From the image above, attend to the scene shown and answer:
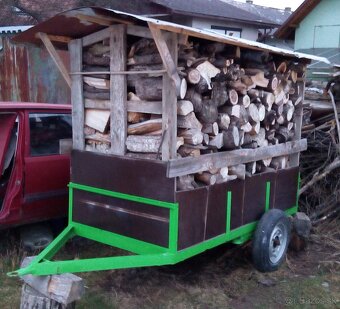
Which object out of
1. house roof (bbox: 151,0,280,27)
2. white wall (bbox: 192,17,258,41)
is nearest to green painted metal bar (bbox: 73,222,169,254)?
house roof (bbox: 151,0,280,27)

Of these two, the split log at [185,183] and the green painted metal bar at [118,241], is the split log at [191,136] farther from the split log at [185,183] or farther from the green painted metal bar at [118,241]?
the green painted metal bar at [118,241]

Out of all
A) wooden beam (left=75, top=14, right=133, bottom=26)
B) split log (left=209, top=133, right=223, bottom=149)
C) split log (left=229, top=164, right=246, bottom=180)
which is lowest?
split log (left=229, top=164, right=246, bottom=180)

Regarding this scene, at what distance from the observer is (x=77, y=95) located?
167 inches

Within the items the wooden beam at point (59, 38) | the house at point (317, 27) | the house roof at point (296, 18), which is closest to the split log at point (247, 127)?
the wooden beam at point (59, 38)

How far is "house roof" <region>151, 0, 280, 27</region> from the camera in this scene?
17.1 metres

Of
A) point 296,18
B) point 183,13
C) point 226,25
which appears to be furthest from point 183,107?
point 226,25

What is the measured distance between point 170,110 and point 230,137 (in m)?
0.79

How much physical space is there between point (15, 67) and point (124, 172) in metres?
6.71

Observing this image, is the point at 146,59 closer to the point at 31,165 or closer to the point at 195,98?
the point at 195,98

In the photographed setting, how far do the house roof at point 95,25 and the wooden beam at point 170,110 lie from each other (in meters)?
0.18

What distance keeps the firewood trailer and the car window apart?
733mm

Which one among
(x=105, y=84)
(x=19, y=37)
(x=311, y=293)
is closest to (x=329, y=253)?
(x=311, y=293)

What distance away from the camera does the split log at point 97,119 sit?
4.07m

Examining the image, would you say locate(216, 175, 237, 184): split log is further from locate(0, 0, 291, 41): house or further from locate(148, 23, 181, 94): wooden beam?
locate(0, 0, 291, 41): house
